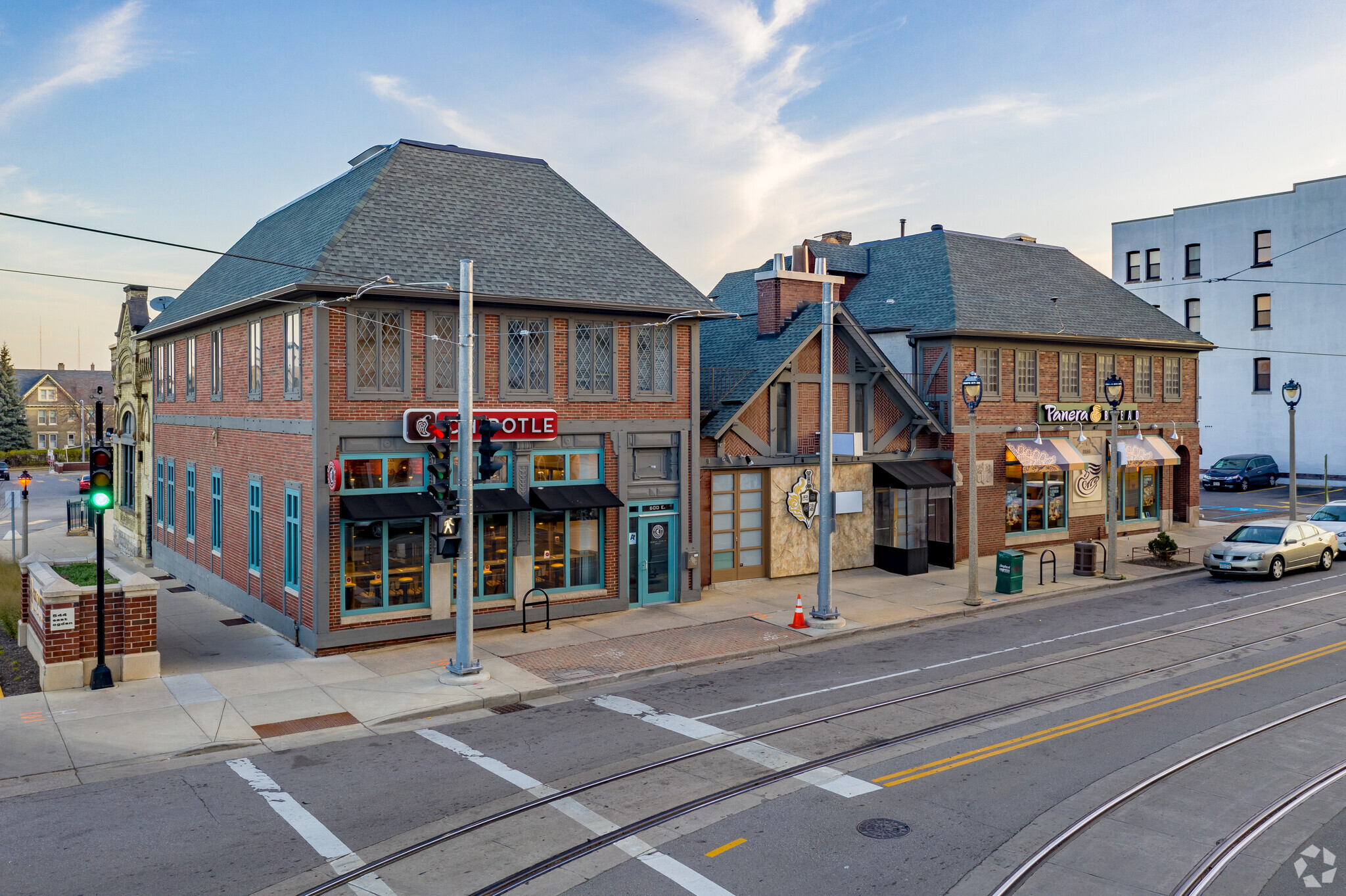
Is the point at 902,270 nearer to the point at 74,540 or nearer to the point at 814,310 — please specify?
the point at 814,310

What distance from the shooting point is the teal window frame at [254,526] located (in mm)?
21141

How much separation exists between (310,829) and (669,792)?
3.72 meters

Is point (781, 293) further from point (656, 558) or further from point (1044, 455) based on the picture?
point (1044, 455)

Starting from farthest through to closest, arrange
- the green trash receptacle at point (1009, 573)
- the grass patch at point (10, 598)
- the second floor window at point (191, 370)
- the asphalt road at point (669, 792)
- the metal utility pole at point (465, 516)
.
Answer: the second floor window at point (191, 370), the green trash receptacle at point (1009, 573), the grass patch at point (10, 598), the metal utility pole at point (465, 516), the asphalt road at point (669, 792)

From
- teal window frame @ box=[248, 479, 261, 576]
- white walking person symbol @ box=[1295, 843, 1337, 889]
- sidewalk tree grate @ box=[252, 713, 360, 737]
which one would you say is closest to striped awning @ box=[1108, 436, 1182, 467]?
white walking person symbol @ box=[1295, 843, 1337, 889]

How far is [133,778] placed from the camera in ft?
38.1

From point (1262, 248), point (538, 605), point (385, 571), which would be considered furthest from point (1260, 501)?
point (385, 571)

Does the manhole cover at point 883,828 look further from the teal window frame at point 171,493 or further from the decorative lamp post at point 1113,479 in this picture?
the teal window frame at point 171,493

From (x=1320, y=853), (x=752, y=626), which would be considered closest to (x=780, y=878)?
(x=1320, y=853)

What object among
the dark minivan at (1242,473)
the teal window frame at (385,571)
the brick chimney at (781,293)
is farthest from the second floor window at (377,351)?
the dark minivan at (1242,473)

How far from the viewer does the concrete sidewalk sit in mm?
12766

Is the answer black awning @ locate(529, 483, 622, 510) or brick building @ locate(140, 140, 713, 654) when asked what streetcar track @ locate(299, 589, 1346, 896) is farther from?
brick building @ locate(140, 140, 713, 654)

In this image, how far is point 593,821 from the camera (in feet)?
32.8

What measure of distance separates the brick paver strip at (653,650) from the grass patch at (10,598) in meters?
10.2
